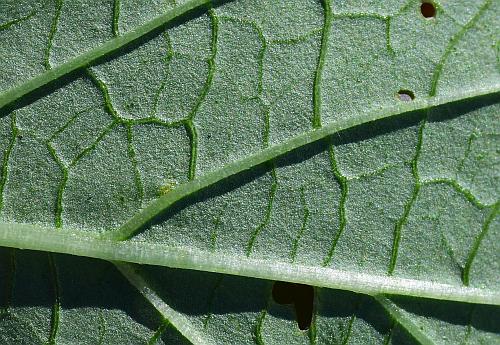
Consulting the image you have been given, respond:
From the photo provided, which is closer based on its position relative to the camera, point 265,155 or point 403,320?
point 265,155

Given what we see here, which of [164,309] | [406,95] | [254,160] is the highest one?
[406,95]

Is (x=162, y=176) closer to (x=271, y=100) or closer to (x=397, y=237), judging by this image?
(x=271, y=100)

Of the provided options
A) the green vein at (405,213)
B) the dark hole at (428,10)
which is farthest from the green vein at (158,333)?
the dark hole at (428,10)

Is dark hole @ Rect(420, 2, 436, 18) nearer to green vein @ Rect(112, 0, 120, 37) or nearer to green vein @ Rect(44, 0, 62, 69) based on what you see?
green vein @ Rect(112, 0, 120, 37)

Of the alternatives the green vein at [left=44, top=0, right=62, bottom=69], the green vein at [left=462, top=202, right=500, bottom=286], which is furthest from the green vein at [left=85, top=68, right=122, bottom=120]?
the green vein at [left=462, top=202, right=500, bottom=286]

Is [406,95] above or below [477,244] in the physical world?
above

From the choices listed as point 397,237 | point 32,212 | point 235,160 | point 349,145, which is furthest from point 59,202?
point 397,237

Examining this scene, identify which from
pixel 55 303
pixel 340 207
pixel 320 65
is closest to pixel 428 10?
pixel 320 65

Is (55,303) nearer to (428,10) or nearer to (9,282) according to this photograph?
(9,282)
